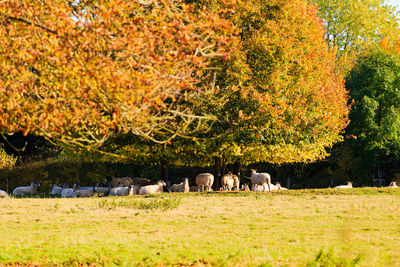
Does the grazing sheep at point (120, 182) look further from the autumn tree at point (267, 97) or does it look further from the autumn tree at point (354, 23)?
the autumn tree at point (354, 23)

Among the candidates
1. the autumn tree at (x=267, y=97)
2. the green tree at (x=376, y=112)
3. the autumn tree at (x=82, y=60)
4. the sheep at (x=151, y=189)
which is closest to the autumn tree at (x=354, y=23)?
the green tree at (x=376, y=112)

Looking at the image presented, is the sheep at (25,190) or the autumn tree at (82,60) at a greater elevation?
the autumn tree at (82,60)

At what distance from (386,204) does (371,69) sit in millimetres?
17847

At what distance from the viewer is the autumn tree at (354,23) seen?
2064 inches

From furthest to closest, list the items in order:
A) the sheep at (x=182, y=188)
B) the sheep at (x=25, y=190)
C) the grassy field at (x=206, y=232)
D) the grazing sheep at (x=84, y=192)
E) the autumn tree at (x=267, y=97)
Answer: the sheep at (x=25, y=190) < the sheep at (x=182, y=188) < the grazing sheep at (x=84, y=192) < the autumn tree at (x=267, y=97) < the grassy field at (x=206, y=232)

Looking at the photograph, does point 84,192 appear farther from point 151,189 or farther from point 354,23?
point 354,23

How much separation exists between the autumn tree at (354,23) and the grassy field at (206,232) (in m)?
31.6

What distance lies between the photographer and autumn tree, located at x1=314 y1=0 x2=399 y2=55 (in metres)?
Result: 52.4

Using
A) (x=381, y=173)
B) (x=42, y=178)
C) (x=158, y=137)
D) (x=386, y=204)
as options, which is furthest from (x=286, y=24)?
(x=42, y=178)

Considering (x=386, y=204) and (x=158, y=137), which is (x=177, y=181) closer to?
(x=158, y=137)

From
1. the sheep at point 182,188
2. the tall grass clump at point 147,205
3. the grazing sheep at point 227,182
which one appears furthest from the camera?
the sheep at point 182,188

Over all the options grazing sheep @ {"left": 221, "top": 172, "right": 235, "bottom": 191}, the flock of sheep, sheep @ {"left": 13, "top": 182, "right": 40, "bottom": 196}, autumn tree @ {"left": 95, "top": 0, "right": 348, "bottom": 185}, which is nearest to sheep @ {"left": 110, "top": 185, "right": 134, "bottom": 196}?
the flock of sheep

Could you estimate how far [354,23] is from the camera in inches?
2074

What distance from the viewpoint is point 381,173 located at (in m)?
38.9
